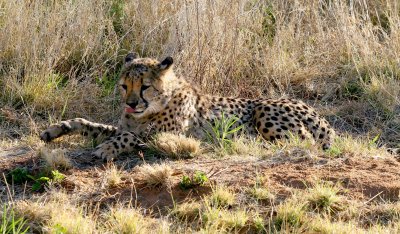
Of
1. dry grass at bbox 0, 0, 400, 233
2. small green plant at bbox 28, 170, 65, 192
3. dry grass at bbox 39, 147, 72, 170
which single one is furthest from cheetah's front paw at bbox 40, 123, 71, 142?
small green plant at bbox 28, 170, 65, 192

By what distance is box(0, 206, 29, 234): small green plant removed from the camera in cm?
395

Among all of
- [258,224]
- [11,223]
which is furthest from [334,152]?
[11,223]

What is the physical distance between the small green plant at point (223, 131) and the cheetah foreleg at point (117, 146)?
0.58 meters

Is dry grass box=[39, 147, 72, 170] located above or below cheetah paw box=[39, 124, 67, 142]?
above

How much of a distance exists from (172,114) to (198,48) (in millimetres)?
978

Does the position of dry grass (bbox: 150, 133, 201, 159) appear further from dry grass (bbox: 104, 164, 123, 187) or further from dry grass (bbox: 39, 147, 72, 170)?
dry grass (bbox: 39, 147, 72, 170)

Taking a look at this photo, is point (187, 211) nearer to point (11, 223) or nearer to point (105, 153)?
point (11, 223)

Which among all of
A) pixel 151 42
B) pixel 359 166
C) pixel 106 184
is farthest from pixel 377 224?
pixel 151 42

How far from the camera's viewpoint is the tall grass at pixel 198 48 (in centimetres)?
679

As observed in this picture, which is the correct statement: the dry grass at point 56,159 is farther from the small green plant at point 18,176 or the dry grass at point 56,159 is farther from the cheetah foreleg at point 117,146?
the cheetah foreleg at point 117,146

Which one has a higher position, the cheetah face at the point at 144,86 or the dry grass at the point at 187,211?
the cheetah face at the point at 144,86

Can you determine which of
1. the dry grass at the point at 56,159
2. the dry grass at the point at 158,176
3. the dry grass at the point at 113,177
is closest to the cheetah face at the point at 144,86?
the dry grass at the point at 56,159

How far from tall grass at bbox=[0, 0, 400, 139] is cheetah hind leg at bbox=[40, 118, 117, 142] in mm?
546

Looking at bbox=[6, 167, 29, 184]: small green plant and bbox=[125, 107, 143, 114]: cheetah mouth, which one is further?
bbox=[125, 107, 143, 114]: cheetah mouth
